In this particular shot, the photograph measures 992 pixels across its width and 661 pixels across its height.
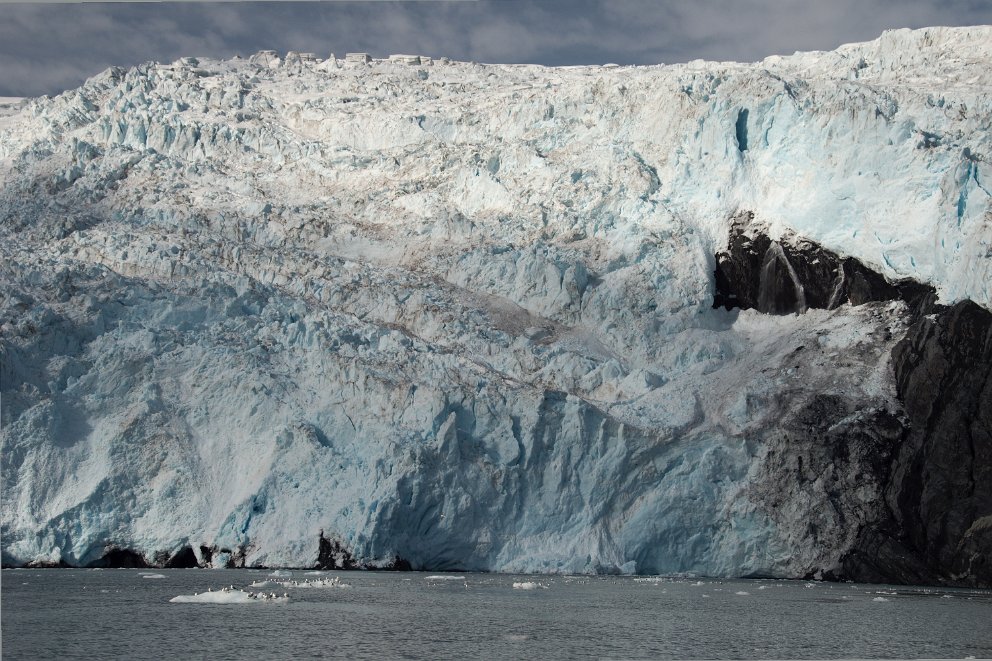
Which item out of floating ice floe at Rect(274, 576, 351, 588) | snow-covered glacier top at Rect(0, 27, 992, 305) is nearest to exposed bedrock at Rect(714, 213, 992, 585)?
snow-covered glacier top at Rect(0, 27, 992, 305)

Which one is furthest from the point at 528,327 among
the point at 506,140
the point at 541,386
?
the point at 506,140

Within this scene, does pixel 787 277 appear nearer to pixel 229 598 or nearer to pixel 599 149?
pixel 599 149

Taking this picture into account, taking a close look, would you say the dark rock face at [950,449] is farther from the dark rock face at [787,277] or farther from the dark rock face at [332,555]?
the dark rock face at [332,555]

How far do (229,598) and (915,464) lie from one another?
64.7ft

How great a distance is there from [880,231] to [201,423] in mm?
22244

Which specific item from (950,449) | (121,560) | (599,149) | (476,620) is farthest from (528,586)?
(599,149)

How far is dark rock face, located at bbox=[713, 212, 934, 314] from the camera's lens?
37.9 m

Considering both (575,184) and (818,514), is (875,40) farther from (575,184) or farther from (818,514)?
(818,514)

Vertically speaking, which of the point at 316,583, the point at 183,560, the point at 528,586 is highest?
the point at 183,560

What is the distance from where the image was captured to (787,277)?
39688 mm

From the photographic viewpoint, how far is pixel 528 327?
38.4m

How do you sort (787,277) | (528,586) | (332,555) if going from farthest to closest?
1. (787,277)
2. (332,555)
3. (528,586)

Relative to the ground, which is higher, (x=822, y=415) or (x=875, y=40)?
(x=875, y=40)

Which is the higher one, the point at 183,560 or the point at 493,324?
the point at 493,324
